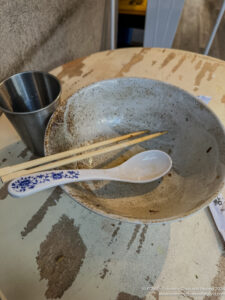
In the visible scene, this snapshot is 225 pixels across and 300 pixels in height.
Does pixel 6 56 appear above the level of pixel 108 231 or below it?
above

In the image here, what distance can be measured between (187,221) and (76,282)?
0.24 meters

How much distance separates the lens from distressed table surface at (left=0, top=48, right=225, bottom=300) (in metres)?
0.35

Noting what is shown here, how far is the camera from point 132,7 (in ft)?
5.53

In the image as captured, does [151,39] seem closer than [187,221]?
No

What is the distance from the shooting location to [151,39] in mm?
1305

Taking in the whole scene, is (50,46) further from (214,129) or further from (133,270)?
(133,270)

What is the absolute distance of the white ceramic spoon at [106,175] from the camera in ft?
1.04

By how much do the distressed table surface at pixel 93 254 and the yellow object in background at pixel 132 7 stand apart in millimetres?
1751

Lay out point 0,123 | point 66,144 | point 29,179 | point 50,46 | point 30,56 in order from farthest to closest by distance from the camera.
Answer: point 50,46
point 30,56
point 0,123
point 66,144
point 29,179

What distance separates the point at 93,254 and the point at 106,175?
148 mm

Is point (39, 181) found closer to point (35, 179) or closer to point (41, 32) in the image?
point (35, 179)

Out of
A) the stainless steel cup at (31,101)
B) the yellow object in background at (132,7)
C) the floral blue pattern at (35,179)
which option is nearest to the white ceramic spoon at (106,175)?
the floral blue pattern at (35,179)

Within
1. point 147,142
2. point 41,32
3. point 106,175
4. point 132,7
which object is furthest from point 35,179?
point 132,7

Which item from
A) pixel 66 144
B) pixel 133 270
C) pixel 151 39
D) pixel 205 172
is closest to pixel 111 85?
pixel 66 144
